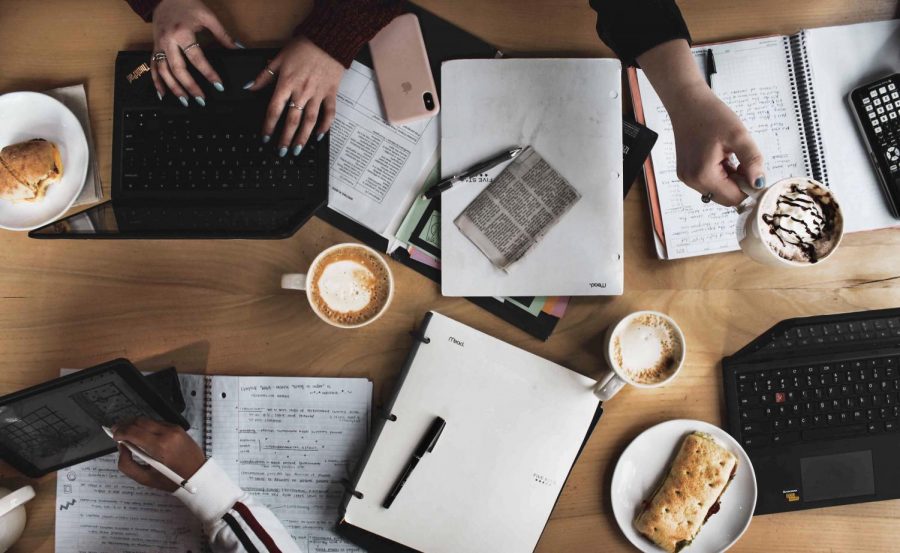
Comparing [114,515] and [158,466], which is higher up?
[158,466]

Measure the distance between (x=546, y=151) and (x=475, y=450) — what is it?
18.4 inches

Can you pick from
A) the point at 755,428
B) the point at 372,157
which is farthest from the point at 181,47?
the point at 755,428

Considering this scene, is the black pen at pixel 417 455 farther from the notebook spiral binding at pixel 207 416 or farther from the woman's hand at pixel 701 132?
the woman's hand at pixel 701 132

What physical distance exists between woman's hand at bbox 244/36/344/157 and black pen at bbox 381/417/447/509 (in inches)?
18.3

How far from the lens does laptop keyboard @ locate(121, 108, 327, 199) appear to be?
893 millimetres

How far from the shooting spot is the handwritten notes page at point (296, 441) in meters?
0.89

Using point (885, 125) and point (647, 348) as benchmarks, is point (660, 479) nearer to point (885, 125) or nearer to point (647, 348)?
point (647, 348)

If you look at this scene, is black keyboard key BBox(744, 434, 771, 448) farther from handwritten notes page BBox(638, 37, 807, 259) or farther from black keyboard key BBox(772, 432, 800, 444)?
handwritten notes page BBox(638, 37, 807, 259)

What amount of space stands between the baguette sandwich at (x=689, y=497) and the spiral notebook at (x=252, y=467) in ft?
1.45

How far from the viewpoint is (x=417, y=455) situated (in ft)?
2.82

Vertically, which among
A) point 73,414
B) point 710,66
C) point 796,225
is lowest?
point 73,414

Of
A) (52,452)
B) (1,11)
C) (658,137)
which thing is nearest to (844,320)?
(658,137)

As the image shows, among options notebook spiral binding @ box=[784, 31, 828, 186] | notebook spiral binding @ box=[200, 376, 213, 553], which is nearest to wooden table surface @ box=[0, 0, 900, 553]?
notebook spiral binding @ box=[200, 376, 213, 553]

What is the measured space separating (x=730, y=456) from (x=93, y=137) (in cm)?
109
